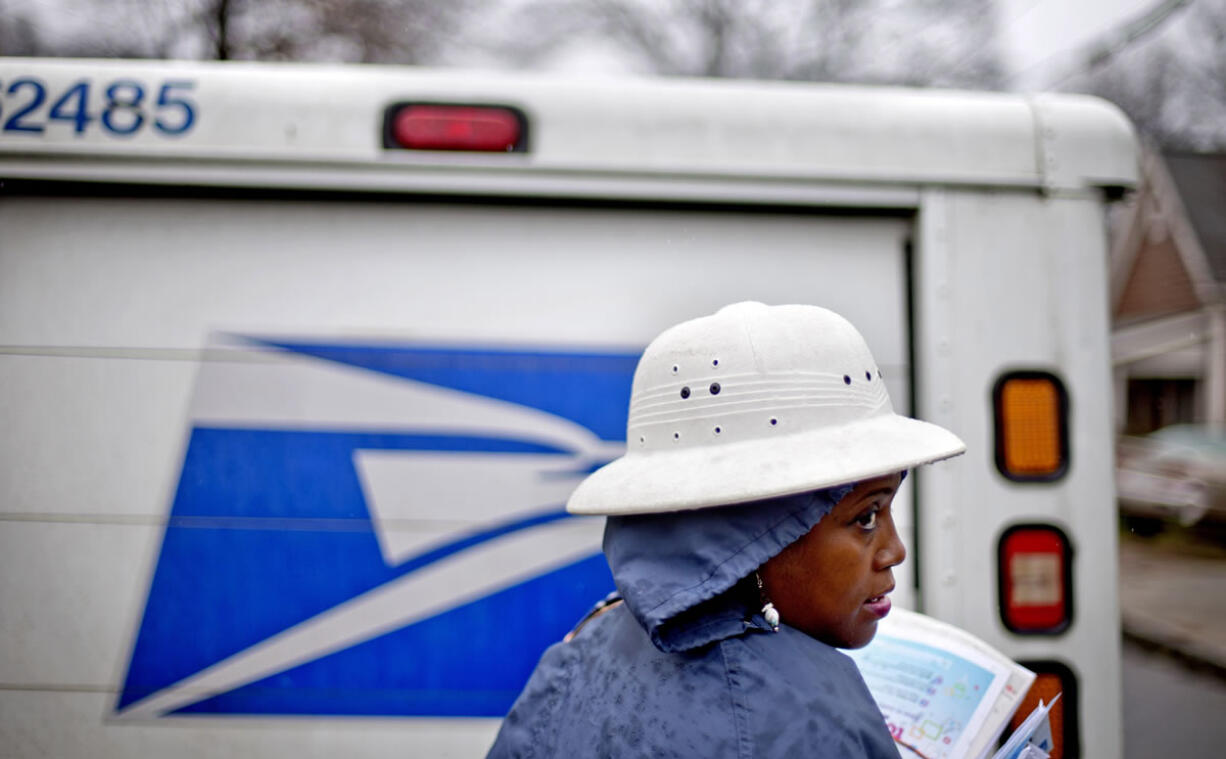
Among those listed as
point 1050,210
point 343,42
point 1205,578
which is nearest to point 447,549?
point 1050,210

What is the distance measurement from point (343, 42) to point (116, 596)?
989 cm

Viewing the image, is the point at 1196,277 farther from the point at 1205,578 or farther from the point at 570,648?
the point at 570,648

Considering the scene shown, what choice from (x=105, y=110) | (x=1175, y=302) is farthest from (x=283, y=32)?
(x=1175, y=302)

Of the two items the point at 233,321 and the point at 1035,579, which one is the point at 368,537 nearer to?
the point at 233,321

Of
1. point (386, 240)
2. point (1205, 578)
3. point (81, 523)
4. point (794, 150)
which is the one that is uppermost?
point (794, 150)

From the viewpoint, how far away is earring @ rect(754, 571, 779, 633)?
99 centimetres

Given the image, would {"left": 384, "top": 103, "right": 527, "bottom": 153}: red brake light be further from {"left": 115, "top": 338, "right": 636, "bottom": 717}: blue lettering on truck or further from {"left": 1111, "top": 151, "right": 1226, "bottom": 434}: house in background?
{"left": 1111, "top": 151, "right": 1226, "bottom": 434}: house in background

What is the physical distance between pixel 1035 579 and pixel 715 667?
1.13 m

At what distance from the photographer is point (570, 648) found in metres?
1.19

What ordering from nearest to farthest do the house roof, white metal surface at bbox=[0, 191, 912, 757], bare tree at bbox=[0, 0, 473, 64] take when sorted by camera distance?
white metal surface at bbox=[0, 191, 912, 757], bare tree at bbox=[0, 0, 473, 64], the house roof

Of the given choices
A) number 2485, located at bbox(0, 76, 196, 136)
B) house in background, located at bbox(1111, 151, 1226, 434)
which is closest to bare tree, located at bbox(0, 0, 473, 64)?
number 2485, located at bbox(0, 76, 196, 136)

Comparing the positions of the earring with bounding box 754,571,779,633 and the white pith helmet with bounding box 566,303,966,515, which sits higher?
the white pith helmet with bounding box 566,303,966,515

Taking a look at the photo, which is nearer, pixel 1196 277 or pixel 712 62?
pixel 712 62

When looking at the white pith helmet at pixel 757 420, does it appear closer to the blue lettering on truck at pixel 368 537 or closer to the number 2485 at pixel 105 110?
the blue lettering on truck at pixel 368 537
